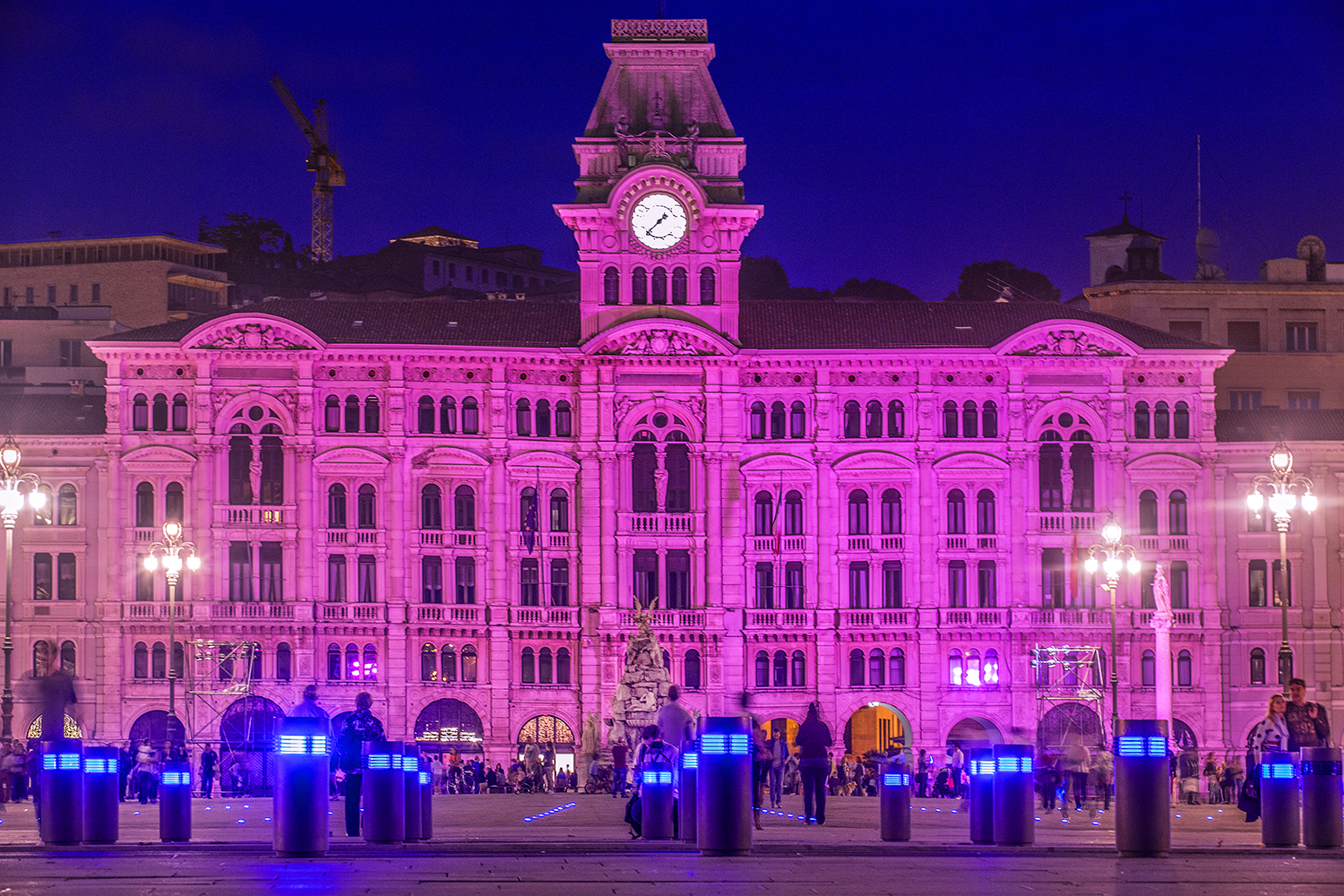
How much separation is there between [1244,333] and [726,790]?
5795 cm

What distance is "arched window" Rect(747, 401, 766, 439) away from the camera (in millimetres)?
67688

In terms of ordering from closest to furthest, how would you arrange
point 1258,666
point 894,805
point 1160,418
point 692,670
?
point 894,805, point 692,670, point 1160,418, point 1258,666

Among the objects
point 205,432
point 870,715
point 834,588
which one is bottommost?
point 870,715

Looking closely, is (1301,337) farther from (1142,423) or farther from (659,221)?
(659,221)

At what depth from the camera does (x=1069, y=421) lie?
222ft

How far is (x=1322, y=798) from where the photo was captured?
27047 mm

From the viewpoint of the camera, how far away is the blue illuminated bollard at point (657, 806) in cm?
2814

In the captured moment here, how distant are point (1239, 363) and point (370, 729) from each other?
5556 cm

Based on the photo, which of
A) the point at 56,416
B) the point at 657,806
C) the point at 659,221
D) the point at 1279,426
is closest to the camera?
the point at 657,806

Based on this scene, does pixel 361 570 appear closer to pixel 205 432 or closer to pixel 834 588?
pixel 205 432

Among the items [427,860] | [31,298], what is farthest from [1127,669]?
[31,298]

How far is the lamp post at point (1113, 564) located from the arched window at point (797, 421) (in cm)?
1030

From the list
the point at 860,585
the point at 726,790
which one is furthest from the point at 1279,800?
the point at 860,585

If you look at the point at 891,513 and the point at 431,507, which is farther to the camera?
the point at 891,513
